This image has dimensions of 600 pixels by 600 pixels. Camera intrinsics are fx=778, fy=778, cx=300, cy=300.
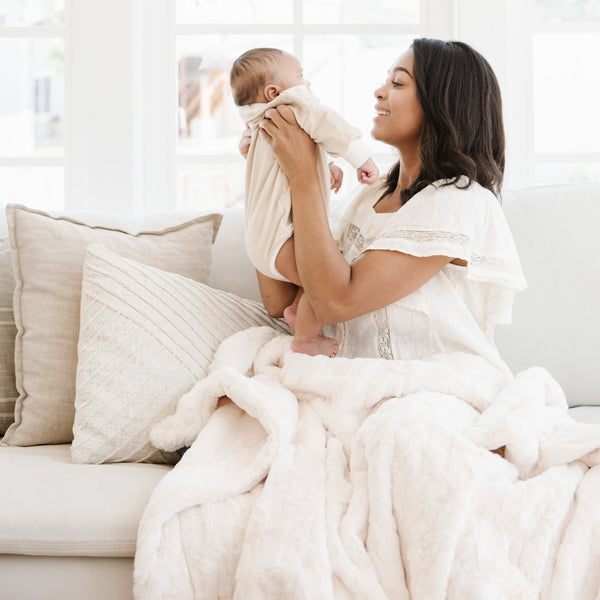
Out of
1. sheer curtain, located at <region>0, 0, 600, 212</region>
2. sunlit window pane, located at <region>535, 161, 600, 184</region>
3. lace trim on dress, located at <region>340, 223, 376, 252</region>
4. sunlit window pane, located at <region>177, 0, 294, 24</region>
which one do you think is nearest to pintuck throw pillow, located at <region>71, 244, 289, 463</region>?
lace trim on dress, located at <region>340, 223, 376, 252</region>

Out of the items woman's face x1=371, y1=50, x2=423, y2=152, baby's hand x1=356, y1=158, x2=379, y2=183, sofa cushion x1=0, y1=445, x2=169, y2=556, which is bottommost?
sofa cushion x1=0, y1=445, x2=169, y2=556

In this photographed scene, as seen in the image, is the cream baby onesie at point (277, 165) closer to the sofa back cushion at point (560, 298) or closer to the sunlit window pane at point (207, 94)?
the sofa back cushion at point (560, 298)

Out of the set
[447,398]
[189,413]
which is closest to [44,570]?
[189,413]

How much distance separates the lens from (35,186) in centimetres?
259

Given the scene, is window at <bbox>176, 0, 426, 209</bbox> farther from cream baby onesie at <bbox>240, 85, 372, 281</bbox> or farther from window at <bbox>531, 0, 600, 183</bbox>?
cream baby onesie at <bbox>240, 85, 372, 281</bbox>

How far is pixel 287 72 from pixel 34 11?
1315 mm

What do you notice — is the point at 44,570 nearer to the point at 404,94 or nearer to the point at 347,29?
the point at 404,94

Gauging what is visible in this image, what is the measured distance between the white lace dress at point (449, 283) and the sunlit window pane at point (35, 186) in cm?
137

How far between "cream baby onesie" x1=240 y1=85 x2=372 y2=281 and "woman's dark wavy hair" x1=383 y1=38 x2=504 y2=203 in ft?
0.49

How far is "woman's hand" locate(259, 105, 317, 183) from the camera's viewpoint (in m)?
1.58

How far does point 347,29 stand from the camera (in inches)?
100

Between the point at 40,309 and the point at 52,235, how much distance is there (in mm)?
159

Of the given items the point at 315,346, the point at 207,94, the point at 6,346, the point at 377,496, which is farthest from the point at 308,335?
the point at 207,94

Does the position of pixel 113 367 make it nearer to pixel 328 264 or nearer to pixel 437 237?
pixel 328 264
